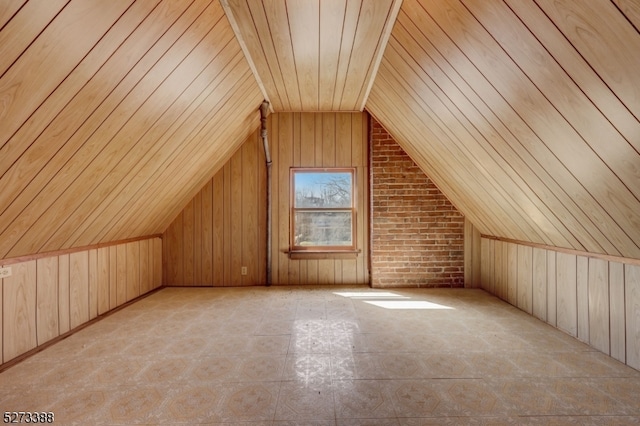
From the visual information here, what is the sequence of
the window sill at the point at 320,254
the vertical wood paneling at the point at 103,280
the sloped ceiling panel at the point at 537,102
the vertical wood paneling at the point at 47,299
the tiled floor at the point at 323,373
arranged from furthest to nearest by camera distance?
the window sill at the point at 320,254 → the vertical wood paneling at the point at 103,280 → the vertical wood paneling at the point at 47,299 → the tiled floor at the point at 323,373 → the sloped ceiling panel at the point at 537,102

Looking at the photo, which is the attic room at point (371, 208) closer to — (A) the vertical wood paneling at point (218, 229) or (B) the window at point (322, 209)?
(A) the vertical wood paneling at point (218, 229)

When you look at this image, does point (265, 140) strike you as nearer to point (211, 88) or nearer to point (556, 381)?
point (211, 88)

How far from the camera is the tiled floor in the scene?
5.46 ft

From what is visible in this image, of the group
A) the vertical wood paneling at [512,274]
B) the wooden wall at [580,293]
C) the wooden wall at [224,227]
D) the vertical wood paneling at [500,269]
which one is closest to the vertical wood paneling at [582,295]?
the wooden wall at [580,293]

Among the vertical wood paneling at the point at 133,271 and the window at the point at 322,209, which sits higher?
the window at the point at 322,209

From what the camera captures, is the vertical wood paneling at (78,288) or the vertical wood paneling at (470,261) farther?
the vertical wood paneling at (470,261)

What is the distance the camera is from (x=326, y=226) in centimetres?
459

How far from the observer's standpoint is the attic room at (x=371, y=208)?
1.55 metres

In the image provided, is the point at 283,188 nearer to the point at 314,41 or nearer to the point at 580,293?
the point at 314,41

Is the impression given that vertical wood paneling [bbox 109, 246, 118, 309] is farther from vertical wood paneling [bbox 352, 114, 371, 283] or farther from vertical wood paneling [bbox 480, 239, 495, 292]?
vertical wood paneling [bbox 480, 239, 495, 292]

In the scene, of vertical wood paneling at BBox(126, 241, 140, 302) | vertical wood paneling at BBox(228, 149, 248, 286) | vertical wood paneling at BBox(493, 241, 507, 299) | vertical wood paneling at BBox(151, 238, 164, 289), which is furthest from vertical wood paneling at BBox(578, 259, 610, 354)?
vertical wood paneling at BBox(151, 238, 164, 289)

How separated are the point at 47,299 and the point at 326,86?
125 inches

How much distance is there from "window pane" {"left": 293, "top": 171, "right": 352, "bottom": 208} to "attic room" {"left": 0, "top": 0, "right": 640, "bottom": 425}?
45 centimetres

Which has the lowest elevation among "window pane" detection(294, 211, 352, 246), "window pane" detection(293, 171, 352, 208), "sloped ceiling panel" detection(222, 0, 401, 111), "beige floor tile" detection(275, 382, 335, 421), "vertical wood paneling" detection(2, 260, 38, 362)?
"beige floor tile" detection(275, 382, 335, 421)
